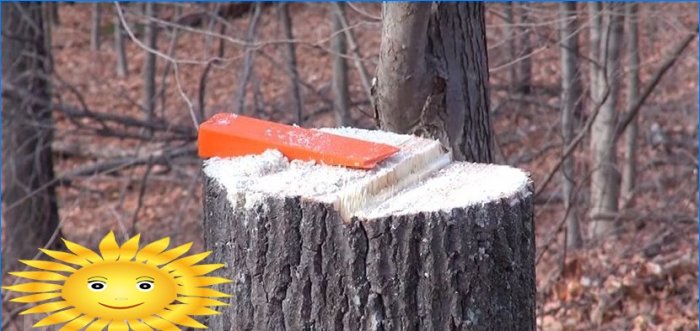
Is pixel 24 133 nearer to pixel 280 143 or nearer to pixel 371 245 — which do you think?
pixel 280 143

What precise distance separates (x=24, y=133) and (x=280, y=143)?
18.1 feet

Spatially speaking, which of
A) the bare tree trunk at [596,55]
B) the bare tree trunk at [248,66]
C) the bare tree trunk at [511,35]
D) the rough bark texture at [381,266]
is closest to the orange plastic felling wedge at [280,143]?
the rough bark texture at [381,266]

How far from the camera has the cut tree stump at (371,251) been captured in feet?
7.09

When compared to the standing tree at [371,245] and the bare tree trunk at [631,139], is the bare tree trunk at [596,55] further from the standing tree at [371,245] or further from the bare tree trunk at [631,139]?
the standing tree at [371,245]

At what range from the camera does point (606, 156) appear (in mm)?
6562

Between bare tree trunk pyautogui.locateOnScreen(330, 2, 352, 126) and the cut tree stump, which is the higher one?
bare tree trunk pyautogui.locateOnScreen(330, 2, 352, 126)

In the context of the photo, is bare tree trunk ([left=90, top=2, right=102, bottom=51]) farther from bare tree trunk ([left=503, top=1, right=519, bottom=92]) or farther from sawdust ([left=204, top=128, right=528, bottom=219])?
sawdust ([left=204, top=128, right=528, bottom=219])

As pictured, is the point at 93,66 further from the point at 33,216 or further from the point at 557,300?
the point at 557,300

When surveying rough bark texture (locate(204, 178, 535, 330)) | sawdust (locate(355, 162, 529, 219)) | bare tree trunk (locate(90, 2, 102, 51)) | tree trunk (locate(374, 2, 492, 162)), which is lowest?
rough bark texture (locate(204, 178, 535, 330))

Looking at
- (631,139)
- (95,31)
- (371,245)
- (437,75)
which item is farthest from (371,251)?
(95,31)

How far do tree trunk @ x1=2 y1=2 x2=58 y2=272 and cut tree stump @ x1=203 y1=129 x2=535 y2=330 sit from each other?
523cm

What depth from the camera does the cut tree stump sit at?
2.16m

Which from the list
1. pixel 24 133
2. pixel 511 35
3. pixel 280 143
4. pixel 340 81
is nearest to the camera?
pixel 280 143

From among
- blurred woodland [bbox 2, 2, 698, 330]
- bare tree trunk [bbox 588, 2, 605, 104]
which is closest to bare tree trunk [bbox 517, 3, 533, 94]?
blurred woodland [bbox 2, 2, 698, 330]
